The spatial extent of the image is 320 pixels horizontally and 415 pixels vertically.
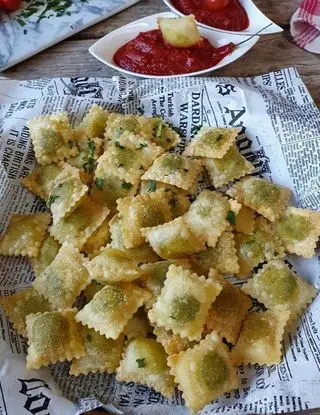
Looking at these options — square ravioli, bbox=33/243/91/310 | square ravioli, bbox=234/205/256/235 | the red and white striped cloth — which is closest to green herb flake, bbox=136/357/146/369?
square ravioli, bbox=33/243/91/310

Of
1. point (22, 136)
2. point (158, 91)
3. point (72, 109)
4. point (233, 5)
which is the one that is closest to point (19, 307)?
point (22, 136)

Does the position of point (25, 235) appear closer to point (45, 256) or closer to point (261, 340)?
point (45, 256)

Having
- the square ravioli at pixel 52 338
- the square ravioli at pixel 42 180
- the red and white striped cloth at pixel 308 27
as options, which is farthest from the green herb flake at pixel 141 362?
the red and white striped cloth at pixel 308 27

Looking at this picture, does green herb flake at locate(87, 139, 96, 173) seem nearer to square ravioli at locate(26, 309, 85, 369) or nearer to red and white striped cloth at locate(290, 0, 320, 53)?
square ravioli at locate(26, 309, 85, 369)

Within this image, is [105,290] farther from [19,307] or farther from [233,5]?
[233,5]

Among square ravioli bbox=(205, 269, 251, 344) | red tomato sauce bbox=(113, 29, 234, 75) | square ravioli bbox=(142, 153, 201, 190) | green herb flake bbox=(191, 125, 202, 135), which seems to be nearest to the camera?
square ravioli bbox=(205, 269, 251, 344)

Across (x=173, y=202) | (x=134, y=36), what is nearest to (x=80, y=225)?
(x=173, y=202)
